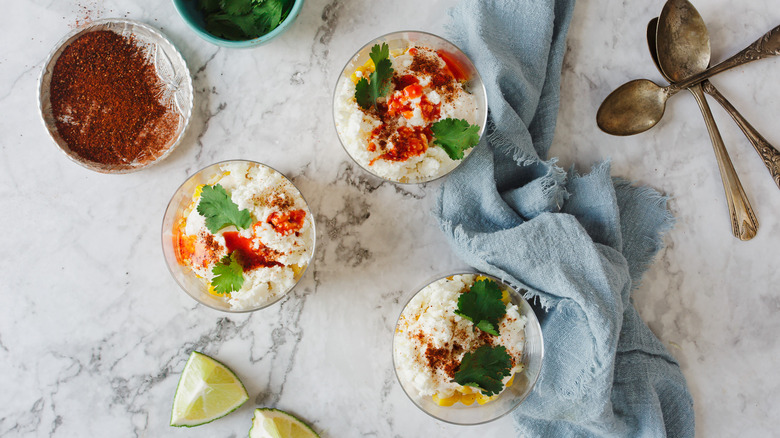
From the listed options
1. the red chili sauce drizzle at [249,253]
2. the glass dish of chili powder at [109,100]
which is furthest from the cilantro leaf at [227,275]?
the glass dish of chili powder at [109,100]

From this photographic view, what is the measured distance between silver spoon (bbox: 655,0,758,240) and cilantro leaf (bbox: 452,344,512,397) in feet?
4.06

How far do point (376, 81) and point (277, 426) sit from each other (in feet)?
4.46

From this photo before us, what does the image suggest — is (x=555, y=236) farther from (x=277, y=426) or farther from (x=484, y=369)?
(x=277, y=426)

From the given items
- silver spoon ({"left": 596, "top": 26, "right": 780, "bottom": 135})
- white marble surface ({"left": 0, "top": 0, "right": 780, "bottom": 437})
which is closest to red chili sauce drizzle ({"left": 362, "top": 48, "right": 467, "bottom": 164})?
white marble surface ({"left": 0, "top": 0, "right": 780, "bottom": 437})

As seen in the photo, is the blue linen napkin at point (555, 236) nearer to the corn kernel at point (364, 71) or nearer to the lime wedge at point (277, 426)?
the corn kernel at point (364, 71)

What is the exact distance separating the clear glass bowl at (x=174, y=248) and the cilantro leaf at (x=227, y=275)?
0.16 metres

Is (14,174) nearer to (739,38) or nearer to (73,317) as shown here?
(73,317)

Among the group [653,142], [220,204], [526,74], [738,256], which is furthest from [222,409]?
[738,256]

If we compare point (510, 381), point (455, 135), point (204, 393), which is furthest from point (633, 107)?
point (204, 393)

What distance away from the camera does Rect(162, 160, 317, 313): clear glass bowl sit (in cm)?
200

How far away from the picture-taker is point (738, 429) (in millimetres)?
2307

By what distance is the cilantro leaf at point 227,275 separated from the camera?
1.85m

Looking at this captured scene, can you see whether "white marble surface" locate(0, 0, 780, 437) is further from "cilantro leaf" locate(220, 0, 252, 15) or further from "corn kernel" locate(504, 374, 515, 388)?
"corn kernel" locate(504, 374, 515, 388)

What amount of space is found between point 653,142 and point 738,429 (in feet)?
4.18
